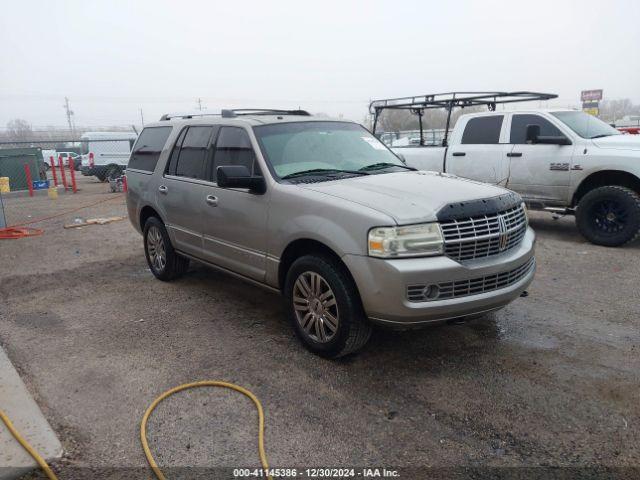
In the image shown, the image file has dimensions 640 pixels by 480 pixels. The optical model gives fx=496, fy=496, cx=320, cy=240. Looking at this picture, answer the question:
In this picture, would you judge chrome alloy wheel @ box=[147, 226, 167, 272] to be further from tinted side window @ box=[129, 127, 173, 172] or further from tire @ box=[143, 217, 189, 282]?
tinted side window @ box=[129, 127, 173, 172]

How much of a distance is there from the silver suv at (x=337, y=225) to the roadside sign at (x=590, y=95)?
41302 millimetres

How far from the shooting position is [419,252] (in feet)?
10.5

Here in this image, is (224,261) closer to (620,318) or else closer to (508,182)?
(620,318)

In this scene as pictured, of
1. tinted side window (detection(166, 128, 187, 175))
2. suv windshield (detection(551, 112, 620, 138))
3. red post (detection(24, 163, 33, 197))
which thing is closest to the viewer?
tinted side window (detection(166, 128, 187, 175))

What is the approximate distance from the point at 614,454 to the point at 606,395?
631mm

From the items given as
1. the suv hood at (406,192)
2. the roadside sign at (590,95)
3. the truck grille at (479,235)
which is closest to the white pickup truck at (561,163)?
the suv hood at (406,192)

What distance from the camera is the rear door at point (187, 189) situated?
487cm

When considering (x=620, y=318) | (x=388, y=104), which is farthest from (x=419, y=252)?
(x=388, y=104)

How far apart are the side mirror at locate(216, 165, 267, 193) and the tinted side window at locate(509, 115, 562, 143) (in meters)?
5.26

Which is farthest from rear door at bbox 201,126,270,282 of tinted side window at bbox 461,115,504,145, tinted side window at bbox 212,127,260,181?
tinted side window at bbox 461,115,504,145

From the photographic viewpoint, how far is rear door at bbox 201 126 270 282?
4137 mm

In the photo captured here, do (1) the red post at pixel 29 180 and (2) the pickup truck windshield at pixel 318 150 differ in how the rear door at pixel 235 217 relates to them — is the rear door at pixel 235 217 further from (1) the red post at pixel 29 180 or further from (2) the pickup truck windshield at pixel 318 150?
(1) the red post at pixel 29 180

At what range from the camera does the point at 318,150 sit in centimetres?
439

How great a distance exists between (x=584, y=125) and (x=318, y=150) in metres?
5.18
